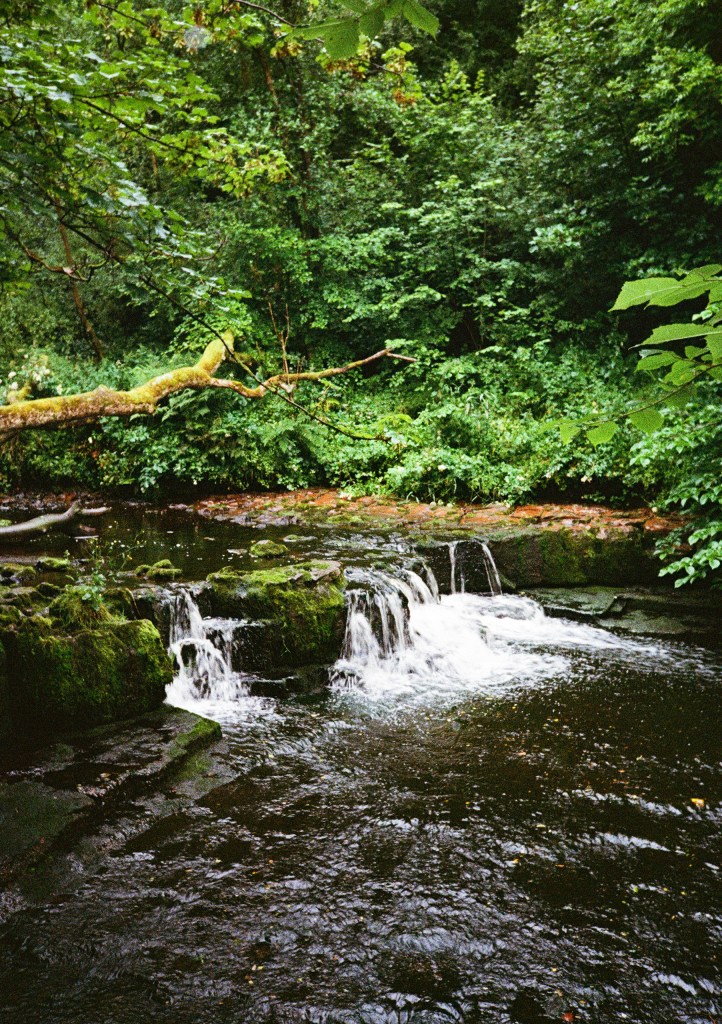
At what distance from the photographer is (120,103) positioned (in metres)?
3.74

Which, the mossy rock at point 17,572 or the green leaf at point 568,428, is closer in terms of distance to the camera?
the green leaf at point 568,428

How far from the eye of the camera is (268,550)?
27.4ft

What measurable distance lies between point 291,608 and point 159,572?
180cm

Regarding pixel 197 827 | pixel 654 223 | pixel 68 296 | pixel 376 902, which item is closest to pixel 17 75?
pixel 197 827

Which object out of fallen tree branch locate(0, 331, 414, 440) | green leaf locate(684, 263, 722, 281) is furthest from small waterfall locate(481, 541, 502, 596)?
green leaf locate(684, 263, 722, 281)

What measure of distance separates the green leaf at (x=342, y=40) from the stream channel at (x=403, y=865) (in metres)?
3.49

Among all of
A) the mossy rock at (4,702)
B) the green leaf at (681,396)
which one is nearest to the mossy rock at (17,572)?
the mossy rock at (4,702)

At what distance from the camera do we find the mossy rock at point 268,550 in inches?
326

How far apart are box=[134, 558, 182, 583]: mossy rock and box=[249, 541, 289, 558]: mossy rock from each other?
1.17m

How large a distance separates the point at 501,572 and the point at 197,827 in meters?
5.63

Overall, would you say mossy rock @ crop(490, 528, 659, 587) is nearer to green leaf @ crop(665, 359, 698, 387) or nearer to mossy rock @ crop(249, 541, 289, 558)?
mossy rock @ crop(249, 541, 289, 558)

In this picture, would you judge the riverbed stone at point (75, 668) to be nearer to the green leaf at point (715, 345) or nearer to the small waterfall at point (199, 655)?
the small waterfall at point (199, 655)

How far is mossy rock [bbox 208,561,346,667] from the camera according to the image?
661cm

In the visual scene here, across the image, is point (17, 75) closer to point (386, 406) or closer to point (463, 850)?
point (463, 850)
